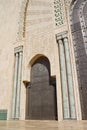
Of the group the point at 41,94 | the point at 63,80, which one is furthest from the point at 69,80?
the point at 41,94

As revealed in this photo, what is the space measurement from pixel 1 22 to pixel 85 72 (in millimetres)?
5181

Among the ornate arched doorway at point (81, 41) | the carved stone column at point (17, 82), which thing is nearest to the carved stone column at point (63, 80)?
the ornate arched doorway at point (81, 41)

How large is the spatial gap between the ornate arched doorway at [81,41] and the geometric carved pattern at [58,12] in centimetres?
40

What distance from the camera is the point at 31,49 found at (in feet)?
18.2

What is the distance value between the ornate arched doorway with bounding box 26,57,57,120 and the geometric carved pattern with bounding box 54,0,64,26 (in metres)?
1.38

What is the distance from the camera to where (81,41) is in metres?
4.66

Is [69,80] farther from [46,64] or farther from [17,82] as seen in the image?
[17,82]

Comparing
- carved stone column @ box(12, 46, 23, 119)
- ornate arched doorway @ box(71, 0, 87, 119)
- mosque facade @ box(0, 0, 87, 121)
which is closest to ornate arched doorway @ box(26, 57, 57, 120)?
mosque facade @ box(0, 0, 87, 121)

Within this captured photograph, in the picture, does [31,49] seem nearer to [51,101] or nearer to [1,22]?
Result: [51,101]

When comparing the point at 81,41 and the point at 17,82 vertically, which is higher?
the point at 81,41

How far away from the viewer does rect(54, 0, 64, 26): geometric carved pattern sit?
5191 mm

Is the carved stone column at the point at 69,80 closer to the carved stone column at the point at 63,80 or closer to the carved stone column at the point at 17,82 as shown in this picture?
the carved stone column at the point at 63,80

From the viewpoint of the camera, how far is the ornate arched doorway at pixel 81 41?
4.14 m

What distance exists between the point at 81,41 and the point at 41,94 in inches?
85.4
